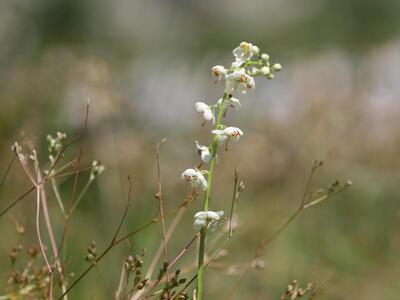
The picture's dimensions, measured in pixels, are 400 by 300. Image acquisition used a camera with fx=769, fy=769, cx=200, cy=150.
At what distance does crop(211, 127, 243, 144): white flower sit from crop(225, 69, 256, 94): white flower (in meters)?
0.14

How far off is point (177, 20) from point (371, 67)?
8.23 meters

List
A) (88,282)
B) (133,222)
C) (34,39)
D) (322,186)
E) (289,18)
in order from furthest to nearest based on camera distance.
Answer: (289,18) < (34,39) < (322,186) < (133,222) < (88,282)

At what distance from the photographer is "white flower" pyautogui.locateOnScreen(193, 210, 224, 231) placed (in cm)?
236

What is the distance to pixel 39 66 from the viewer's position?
7.41 m

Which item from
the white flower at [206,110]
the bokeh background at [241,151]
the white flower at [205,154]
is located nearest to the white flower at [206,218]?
the white flower at [205,154]

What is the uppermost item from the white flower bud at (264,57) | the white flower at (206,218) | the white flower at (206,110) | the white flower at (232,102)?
the white flower bud at (264,57)

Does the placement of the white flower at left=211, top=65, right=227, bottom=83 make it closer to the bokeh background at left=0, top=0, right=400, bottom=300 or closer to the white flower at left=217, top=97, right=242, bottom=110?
the white flower at left=217, top=97, right=242, bottom=110

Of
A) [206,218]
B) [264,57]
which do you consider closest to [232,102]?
[264,57]

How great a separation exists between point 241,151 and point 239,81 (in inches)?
161

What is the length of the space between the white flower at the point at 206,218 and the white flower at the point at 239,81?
423mm

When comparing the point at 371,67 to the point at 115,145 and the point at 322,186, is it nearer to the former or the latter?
the point at 322,186

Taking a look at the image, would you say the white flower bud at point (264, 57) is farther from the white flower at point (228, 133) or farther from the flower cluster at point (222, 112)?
the white flower at point (228, 133)

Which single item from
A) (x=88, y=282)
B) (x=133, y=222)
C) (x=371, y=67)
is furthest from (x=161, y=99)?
(x=88, y=282)

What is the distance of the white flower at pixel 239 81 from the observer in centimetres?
249
